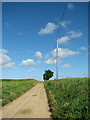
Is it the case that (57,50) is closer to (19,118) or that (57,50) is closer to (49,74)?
(19,118)

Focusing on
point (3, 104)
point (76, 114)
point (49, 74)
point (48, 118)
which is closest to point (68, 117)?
point (76, 114)

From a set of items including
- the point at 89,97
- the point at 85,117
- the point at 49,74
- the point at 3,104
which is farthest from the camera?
A: the point at 49,74

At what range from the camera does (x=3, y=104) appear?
9.01 meters

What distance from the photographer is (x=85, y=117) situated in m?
5.41

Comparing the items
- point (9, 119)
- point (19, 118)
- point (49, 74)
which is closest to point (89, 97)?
point (19, 118)

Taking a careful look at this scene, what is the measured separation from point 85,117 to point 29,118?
9.39ft

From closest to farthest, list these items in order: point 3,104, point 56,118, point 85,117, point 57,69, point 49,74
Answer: point 85,117, point 56,118, point 3,104, point 57,69, point 49,74

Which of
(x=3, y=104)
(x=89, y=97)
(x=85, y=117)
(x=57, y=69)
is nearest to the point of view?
(x=85, y=117)

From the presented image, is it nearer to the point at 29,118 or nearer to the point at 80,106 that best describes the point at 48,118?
the point at 29,118

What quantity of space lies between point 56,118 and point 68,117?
0.64 m

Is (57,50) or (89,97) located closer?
(89,97)

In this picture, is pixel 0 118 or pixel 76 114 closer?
pixel 76 114

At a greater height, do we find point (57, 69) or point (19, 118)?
point (57, 69)

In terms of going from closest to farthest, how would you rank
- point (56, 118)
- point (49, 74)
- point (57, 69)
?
point (56, 118) < point (57, 69) < point (49, 74)
